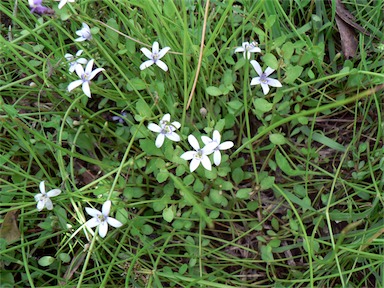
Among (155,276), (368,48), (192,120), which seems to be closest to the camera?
(155,276)

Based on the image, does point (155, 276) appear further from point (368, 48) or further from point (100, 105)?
point (368, 48)

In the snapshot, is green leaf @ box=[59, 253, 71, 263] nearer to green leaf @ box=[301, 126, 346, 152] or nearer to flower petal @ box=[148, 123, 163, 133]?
flower petal @ box=[148, 123, 163, 133]

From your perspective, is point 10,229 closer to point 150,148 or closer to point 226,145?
point 150,148

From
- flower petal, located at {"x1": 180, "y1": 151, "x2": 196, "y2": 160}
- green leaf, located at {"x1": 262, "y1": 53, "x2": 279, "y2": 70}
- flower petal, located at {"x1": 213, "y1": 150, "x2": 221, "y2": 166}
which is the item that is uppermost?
green leaf, located at {"x1": 262, "y1": 53, "x2": 279, "y2": 70}

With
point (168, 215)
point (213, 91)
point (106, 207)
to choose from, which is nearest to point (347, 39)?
point (213, 91)

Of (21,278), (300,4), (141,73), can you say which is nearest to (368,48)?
(300,4)

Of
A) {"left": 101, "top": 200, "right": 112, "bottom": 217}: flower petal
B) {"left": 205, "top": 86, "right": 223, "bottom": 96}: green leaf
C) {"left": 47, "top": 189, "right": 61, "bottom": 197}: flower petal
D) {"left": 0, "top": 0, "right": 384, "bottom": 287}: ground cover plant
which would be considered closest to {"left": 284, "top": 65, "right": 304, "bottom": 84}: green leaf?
{"left": 0, "top": 0, "right": 384, "bottom": 287}: ground cover plant

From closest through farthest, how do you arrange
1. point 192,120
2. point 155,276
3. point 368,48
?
1. point 155,276
2. point 192,120
3. point 368,48

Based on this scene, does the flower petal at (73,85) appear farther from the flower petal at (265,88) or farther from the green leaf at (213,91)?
the flower petal at (265,88)
